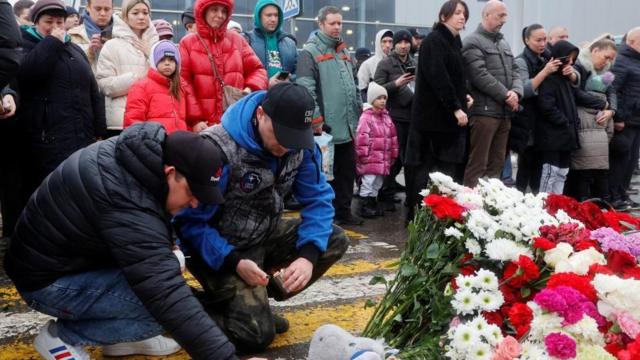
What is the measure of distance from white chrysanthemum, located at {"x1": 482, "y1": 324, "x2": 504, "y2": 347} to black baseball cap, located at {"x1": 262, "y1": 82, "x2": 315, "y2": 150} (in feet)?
4.03

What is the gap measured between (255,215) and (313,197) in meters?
0.37

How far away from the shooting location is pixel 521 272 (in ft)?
9.04

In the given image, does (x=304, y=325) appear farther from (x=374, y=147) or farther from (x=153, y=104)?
(x=374, y=147)

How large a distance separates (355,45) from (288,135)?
19492mm

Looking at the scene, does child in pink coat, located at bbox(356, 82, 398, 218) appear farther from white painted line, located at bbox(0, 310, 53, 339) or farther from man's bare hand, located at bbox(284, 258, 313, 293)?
white painted line, located at bbox(0, 310, 53, 339)

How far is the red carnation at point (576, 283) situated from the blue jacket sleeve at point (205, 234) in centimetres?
161

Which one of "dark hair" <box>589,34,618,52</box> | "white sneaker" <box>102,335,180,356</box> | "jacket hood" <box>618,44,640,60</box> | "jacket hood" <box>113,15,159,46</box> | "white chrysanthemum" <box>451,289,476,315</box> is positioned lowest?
"white sneaker" <box>102,335,180,356</box>

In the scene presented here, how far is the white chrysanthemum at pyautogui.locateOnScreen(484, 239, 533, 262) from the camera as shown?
111 inches

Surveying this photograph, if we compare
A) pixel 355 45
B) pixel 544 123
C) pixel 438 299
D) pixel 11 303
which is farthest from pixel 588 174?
pixel 355 45

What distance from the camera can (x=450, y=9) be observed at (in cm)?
641

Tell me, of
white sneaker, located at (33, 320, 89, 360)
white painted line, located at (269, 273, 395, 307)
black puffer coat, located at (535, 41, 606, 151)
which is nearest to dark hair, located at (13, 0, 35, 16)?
white painted line, located at (269, 273, 395, 307)

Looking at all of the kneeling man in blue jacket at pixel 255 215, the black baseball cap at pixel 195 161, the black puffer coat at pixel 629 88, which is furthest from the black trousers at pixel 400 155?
the black baseball cap at pixel 195 161

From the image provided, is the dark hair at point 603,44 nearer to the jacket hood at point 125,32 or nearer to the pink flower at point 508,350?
the jacket hood at point 125,32

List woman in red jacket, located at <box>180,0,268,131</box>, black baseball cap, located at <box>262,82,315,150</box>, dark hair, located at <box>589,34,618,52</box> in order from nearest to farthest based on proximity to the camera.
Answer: black baseball cap, located at <box>262,82,315,150</box> < woman in red jacket, located at <box>180,0,268,131</box> < dark hair, located at <box>589,34,618,52</box>
